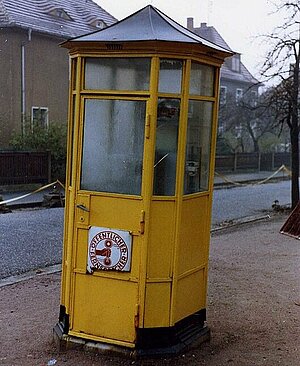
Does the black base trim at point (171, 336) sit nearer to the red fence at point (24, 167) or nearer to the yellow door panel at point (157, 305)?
the yellow door panel at point (157, 305)

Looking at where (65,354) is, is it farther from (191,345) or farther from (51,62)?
(51,62)

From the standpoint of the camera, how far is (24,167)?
21.3 meters

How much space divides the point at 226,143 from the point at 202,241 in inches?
1223

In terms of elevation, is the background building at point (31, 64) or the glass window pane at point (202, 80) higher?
the background building at point (31, 64)

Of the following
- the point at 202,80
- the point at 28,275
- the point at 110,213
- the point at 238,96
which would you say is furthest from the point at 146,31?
the point at 238,96

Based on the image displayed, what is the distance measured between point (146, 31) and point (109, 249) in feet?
6.21

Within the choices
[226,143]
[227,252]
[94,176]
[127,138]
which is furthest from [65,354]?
[226,143]

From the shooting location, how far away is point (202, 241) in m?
Answer: 5.71

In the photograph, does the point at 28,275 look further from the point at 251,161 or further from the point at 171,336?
the point at 251,161

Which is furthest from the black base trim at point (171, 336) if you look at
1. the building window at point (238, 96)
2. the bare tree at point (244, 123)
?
the building window at point (238, 96)

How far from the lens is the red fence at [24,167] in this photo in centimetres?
2072

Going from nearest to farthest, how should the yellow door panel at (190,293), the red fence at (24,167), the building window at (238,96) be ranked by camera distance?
the yellow door panel at (190,293) < the red fence at (24,167) < the building window at (238,96)

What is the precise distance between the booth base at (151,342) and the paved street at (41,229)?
356 centimetres

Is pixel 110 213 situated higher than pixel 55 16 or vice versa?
pixel 55 16
